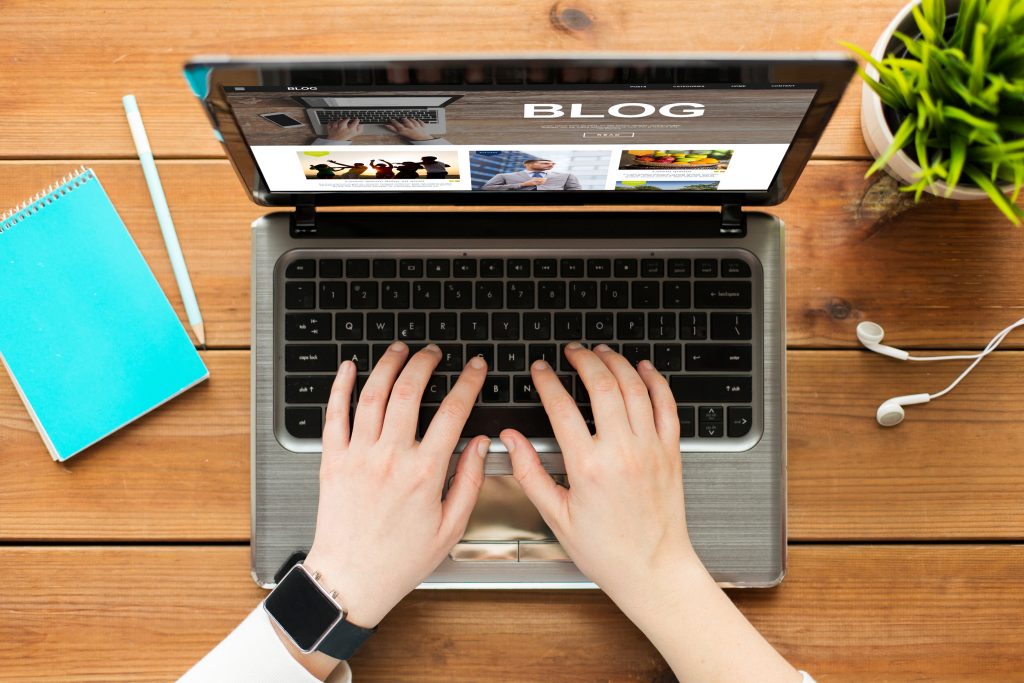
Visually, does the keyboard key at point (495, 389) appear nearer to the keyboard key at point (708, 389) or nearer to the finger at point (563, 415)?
the finger at point (563, 415)

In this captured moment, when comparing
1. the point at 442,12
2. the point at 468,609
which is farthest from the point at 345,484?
the point at 442,12

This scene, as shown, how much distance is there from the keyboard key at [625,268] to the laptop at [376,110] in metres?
0.21

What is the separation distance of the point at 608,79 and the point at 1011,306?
20.0 inches

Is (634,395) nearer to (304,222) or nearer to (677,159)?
(677,159)

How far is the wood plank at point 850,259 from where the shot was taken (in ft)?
2.33

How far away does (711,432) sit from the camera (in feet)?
2.14

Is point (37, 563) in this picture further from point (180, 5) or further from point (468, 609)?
point (180, 5)

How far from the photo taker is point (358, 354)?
65cm

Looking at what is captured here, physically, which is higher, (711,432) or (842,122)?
(842,122)

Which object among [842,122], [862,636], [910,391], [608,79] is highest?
[608,79]

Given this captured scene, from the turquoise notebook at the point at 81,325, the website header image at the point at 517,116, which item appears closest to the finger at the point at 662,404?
the website header image at the point at 517,116

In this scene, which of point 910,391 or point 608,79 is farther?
point 910,391

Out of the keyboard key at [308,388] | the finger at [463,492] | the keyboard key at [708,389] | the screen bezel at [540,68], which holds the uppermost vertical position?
the screen bezel at [540,68]

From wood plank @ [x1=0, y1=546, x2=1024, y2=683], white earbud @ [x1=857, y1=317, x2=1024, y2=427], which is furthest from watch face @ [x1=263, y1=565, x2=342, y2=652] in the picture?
white earbud @ [x1=857, y1=317, x2=1024, y2=427]
